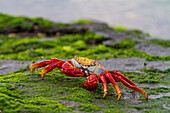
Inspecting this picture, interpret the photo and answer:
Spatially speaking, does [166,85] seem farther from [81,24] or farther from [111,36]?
[81,24]

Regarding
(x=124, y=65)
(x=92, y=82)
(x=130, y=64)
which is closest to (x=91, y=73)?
(x=92, y=82)

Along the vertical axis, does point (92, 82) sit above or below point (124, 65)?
below

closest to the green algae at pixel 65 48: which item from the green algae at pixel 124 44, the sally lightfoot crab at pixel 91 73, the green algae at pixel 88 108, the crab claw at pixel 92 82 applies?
the green algae at pixel 124 44

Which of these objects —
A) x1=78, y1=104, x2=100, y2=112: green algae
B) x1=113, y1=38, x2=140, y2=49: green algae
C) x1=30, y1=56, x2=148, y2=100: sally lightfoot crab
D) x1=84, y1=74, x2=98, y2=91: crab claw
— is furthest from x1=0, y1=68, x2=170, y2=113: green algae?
x1=113, y1=38, x2=140, y2=49: green algae

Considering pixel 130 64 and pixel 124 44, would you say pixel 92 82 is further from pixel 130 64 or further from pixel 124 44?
pixel 124 44

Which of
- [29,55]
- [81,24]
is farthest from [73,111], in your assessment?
[81,24]

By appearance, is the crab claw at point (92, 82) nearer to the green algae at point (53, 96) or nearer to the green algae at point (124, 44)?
the green algae at point (53, 96)

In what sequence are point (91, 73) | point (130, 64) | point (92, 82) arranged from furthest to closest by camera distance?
point (130, 64)
point (91, 73)
point (92, 82)

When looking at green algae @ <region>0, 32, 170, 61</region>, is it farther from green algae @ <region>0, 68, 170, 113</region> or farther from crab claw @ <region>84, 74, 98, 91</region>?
crab claw @ <region>84, 74, 98, 91</region>

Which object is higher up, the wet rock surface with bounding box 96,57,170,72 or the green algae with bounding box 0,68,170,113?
the wet rock surface with bounding box 96,57,170,72

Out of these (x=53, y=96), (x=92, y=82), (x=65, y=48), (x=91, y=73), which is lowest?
(x=53, y=96)

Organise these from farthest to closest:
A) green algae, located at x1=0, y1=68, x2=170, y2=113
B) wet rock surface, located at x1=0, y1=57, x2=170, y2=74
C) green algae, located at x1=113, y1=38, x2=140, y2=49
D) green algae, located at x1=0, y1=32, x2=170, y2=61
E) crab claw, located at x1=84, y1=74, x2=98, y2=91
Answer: green algae, located at x1=113, y1=38, x2=140, y2=49
green algae, located at x1=0, y1=32, x2=170, y2=61
wet rock surface, located at x1=0, y1=57, x2=170, y2=74
crab claw, located at x1=84, y1=74, x2=98, y2=91
green algae, located at x1=0, y1=68, x2=170, y2=113
